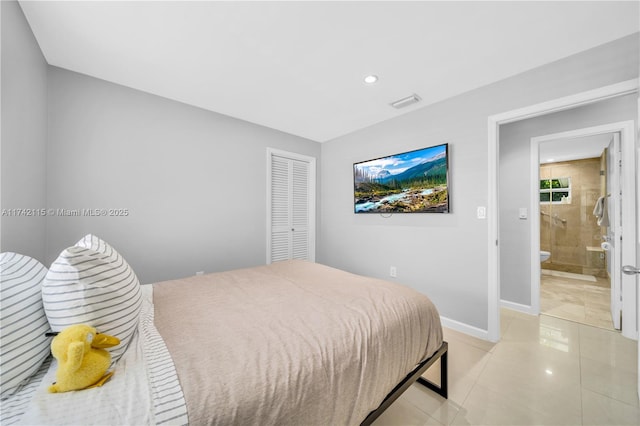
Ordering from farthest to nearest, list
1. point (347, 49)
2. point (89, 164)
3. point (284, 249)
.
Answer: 1. point (284, 249)
2. point (89, 164)
3. point (347, 49)

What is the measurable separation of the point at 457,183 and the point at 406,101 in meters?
1.03

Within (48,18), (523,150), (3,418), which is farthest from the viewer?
(523,150)

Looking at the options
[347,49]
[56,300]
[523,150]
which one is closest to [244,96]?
[347,49]

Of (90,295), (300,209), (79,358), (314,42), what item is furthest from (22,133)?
(300,209)

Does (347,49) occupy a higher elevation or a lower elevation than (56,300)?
higher

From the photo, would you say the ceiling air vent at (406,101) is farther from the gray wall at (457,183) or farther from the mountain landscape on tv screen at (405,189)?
the mountain landscape on tv screen at (405,189)

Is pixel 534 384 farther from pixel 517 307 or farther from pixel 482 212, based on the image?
pixel 517 307

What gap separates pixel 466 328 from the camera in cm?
240

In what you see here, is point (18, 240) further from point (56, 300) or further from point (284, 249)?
point (284, 249)

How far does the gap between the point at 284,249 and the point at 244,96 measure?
209 centimetres

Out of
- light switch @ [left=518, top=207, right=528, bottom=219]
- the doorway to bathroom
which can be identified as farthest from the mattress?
the doorway to bathroom

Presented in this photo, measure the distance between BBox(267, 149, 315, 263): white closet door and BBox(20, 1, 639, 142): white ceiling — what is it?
1214 millimetres

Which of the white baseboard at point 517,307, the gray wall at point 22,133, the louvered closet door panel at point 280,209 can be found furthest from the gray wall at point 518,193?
the gray wall at point 22,133

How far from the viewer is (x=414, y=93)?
7.92 feet
